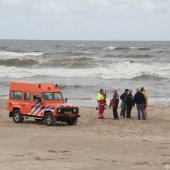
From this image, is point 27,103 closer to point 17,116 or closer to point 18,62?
point 17,116

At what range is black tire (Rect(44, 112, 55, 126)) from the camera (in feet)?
70.8

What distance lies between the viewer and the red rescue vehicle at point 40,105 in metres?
21.6

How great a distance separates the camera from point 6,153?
14578 mm

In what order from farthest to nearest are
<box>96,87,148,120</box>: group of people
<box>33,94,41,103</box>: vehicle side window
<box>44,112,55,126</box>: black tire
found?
1. <box>96,87,148,120</box>: group of people
2. <box>33,94,41,103</box>: vehicle side window
3. <box>44,112,55,126</box>: black tire

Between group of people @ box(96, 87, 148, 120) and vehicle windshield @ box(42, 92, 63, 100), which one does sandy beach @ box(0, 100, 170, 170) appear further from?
vehicle windshield @ box(42, 92, 63, 100)

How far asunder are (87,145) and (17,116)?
7.10m

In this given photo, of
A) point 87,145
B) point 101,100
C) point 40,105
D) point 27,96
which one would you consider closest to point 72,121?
point 40,105

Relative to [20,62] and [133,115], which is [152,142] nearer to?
[133,115]

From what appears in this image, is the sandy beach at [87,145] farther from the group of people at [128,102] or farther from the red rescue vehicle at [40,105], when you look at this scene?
the group of people at [128,102]

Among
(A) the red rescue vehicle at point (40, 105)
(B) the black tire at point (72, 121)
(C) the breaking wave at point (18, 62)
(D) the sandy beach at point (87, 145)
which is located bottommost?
(D) the sandy beach at point (87, 145)

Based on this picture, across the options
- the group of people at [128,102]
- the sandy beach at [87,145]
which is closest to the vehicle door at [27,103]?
the sandy beach at [87,145]

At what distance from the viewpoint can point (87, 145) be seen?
16250 mm

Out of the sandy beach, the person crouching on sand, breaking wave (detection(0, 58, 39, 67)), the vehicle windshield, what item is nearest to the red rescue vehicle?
the vehicle windshield

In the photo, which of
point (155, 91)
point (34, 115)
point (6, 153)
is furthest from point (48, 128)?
point (155, 91)
